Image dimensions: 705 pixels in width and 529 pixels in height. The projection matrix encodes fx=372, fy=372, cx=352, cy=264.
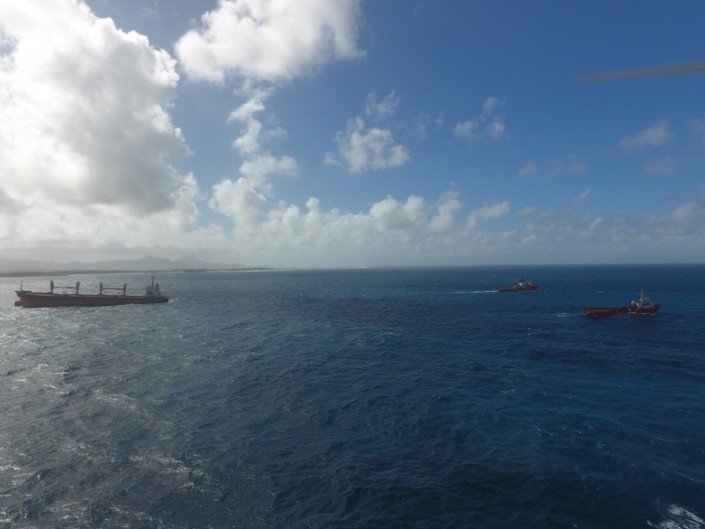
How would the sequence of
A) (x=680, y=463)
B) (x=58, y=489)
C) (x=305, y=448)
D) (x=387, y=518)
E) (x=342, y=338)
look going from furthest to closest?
(x=342, y=338)
(x=305, y=448)
(x=680, y=463)
(x=58, y=489)
(x=387, y=518)

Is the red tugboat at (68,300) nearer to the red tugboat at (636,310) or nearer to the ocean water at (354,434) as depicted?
the ocean water at (354,434)

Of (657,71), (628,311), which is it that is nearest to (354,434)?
(657,71)

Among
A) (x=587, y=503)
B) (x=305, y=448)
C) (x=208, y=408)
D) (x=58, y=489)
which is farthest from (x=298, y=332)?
(x=587, y=503)

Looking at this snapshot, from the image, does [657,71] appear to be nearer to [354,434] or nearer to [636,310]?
[354,434]

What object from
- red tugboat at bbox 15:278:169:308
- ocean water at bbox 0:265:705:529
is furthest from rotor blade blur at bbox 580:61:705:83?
red tugboat at bbox 15:278:169:308

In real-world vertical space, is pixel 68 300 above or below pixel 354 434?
above

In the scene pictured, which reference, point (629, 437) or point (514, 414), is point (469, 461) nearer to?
point (514, 414)
